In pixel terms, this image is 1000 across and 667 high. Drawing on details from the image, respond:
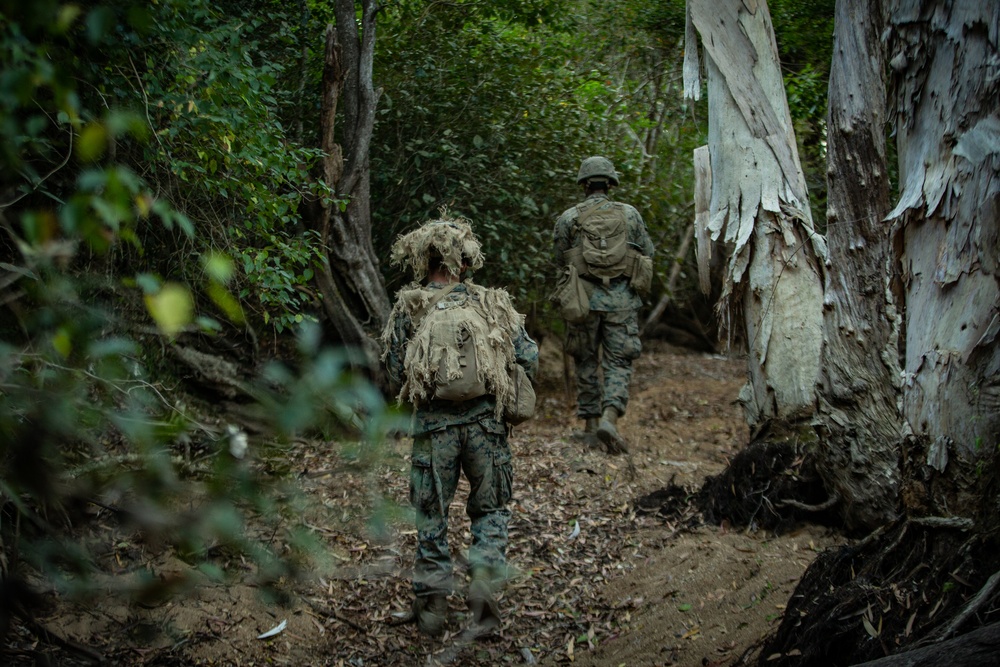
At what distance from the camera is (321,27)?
8.39 m

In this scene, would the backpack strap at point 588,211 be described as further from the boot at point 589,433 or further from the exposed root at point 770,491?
the exposed root at point 770,491

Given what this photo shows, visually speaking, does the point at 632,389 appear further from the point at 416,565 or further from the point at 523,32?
the point at 416,565

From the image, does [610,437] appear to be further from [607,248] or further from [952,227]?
[952,227]

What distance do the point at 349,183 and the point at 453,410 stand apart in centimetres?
352

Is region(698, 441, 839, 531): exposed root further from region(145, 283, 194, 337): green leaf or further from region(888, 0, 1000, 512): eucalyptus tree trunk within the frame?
region(145, 283, 194, 337): green leaf

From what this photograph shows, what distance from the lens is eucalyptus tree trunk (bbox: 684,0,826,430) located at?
6.03 meters

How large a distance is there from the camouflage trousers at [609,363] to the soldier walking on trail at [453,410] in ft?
11.0

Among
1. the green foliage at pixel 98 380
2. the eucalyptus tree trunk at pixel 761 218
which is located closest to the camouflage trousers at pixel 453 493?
the green foliage at pixel 98 380

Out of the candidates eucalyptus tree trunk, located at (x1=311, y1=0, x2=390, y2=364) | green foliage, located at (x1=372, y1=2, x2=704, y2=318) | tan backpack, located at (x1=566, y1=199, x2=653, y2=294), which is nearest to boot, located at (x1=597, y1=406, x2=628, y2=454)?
tan backpack, located at (x1=566, y1=199, x2=653, y2=294)

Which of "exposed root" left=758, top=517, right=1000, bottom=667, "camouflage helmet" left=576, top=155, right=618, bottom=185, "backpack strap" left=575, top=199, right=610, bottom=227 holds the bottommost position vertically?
"exposed root" left=758, top=517, right=1000, bottom=667

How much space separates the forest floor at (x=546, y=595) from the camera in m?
4.46

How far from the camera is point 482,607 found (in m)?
4.86

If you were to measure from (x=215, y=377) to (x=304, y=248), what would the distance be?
1491 mm

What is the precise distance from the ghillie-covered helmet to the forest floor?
109cm
